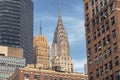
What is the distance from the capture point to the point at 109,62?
82875mm

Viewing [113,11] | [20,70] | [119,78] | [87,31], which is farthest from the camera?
[20,70]

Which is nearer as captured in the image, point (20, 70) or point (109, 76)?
point (109, 76)

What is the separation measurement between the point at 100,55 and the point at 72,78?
82.0 metres

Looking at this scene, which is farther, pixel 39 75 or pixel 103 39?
pixel 39 75

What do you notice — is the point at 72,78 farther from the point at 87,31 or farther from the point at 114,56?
the point at 114,56

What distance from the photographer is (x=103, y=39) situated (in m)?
86.6

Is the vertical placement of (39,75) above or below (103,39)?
below

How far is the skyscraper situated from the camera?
268 feet

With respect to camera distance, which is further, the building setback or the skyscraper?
the building setback

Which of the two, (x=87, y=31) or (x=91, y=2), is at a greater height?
(x=91, y=2)

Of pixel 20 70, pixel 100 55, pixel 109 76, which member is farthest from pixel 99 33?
pixel 20 70

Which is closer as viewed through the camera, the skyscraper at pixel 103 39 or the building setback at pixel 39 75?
the skyscraper at pixel 103 39

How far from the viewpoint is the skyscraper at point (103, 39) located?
81.6 meters

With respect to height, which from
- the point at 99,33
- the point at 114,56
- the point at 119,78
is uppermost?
the point at 99,33
